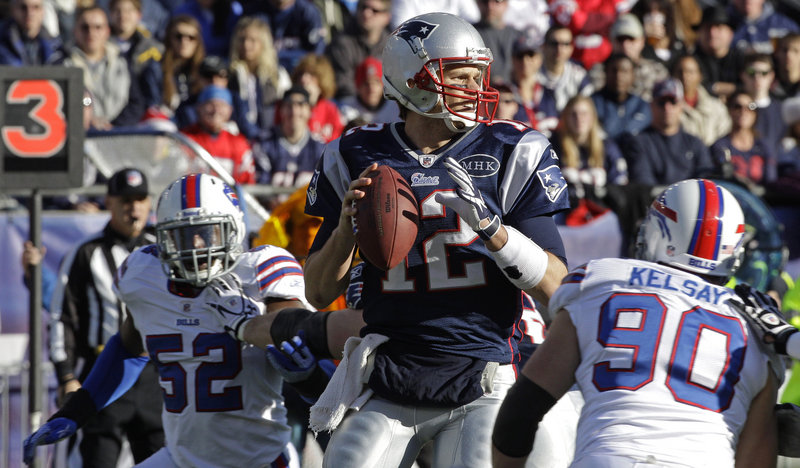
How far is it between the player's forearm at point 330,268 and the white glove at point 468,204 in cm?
37

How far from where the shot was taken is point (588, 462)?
9.60 feet

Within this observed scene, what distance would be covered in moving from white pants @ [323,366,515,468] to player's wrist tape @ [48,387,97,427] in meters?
1.76

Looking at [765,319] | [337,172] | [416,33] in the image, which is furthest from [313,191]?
[765,319]

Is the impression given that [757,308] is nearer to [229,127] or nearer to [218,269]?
[218,269]

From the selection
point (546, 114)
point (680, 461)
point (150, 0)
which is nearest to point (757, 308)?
point (680, 461)

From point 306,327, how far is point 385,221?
0.90 m

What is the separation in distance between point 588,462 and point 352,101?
253 inches

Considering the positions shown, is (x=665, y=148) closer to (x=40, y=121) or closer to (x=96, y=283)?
(x=96, y=283)

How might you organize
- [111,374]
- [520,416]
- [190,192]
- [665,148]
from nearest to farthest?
[520,416]
[190,192]
[111,374]
[665,148]

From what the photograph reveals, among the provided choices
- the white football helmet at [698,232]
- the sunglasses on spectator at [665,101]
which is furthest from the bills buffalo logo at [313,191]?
the sunglasses on spectator at [665,101]

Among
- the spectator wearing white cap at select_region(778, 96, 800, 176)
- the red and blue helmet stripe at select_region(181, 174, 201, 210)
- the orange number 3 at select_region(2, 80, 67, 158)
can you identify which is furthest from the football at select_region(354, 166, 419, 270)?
the spectator wearing white cap at select_region(778, 96, 800, 176)

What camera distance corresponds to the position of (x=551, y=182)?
341cm

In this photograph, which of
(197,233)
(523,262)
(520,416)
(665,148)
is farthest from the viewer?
(665,148)

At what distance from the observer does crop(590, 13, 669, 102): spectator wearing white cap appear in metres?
9.66
